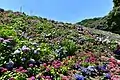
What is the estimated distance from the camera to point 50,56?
11.4m

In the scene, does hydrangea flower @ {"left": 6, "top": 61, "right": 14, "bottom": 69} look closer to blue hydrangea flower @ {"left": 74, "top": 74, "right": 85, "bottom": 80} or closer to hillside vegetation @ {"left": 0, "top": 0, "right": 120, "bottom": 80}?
hillside vegetation @ {"left": 0, "top": 0, "right": 120, "bottom": 80}

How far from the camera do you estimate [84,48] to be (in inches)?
533

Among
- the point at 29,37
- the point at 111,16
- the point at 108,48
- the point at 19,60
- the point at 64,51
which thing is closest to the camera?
the point at 19,60

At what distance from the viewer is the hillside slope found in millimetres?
9992

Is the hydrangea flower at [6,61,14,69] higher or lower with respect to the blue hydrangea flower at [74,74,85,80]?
higher

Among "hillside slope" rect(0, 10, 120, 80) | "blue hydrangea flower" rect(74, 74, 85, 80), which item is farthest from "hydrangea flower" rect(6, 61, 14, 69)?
"blue hydrangea flower" rect(74, 74, 85, 80)

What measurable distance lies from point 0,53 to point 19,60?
50cm

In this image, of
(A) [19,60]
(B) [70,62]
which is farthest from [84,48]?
(A) [19,60]

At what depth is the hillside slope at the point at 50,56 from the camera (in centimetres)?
999

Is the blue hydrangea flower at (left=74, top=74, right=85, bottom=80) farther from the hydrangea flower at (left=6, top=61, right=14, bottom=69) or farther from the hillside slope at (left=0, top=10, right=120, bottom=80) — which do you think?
the hydrangea flower at (left=6, top=61, right=14, bottom=69)

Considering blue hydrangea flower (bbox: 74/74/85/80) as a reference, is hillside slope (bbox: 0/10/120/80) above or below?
above

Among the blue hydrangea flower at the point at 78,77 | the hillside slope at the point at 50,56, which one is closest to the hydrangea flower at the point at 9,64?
the hillside slope at the point at 50,56

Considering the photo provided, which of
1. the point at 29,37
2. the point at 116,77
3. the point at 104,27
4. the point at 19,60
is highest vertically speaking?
the point at 104,27

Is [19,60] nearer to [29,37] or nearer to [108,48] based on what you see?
[29,37]
